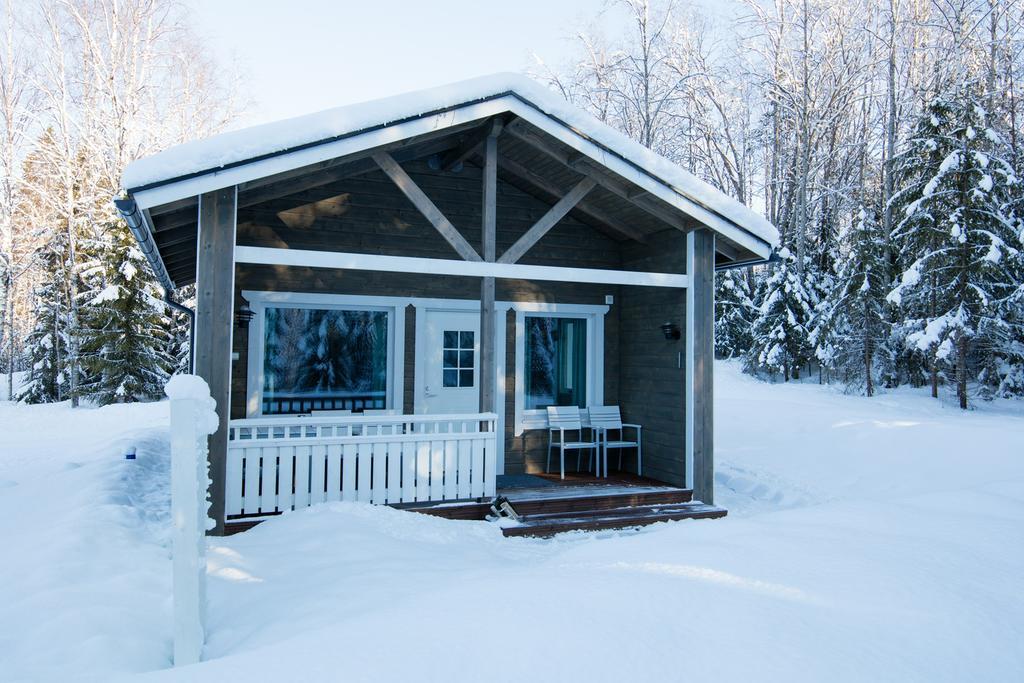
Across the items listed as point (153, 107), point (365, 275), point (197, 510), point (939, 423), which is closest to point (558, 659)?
point (197, 510)

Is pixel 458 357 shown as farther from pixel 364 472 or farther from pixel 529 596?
pixel 529 596

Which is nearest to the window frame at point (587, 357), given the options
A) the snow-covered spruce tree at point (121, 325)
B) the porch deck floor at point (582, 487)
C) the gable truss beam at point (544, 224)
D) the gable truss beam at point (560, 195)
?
the porch deck floor at point (582, 487)

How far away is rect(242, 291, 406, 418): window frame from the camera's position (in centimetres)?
680

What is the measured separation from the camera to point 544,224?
19.8 ft

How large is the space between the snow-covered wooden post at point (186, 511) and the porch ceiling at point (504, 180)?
2.62 meters

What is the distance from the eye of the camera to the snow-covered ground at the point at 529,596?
215cm

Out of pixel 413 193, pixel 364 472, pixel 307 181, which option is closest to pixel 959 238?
pixel 413 193

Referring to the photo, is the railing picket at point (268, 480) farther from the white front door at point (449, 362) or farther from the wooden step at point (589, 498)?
the white front door at point (449, 362)

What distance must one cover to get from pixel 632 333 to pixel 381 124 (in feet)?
13.2

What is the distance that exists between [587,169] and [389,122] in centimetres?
195

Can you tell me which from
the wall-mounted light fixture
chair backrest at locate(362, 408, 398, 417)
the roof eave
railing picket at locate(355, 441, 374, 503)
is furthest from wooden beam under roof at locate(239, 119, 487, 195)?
chair backrest at locate(362, 408, 398, 417)

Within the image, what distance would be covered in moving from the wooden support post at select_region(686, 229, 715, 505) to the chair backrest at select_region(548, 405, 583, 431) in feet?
4.96

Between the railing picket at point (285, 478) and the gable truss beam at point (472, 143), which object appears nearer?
the railing picket at point (285, 478)

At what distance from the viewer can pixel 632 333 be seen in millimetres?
8062
